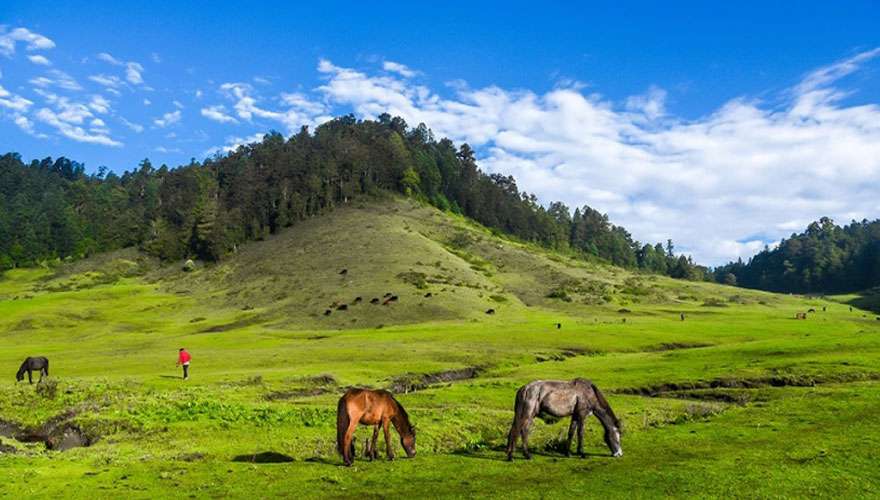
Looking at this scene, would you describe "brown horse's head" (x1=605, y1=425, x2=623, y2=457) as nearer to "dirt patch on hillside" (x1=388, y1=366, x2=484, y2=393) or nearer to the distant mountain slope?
"dirt patch on hillside" (x1=388, y1=366, x2=484, y2=393)

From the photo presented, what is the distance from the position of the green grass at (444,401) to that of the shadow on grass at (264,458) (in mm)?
271

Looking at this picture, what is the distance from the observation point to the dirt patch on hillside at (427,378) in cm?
5044

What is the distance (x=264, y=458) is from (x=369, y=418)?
4585 millimetres

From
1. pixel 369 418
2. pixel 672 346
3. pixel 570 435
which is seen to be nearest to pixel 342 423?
pixel 369 418

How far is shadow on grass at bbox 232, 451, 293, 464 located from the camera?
2296 centimetres

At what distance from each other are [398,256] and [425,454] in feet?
451

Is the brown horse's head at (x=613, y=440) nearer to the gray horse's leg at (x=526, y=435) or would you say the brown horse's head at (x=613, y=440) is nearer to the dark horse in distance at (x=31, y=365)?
the gray horse's leg at (x=526, y=435)

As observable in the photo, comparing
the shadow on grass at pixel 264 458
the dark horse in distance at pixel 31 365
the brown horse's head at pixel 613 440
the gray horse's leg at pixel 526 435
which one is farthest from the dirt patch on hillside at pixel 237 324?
the brown horse's head at pixel 613 440

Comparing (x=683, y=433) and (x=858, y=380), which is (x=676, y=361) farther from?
(x=683, y=433)

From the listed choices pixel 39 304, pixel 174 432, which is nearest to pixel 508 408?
pixel 174 432

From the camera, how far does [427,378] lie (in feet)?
177

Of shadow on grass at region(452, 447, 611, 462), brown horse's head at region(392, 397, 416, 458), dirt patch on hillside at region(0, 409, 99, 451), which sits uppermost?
brown horse's head at region(392, 397, 416, 458)

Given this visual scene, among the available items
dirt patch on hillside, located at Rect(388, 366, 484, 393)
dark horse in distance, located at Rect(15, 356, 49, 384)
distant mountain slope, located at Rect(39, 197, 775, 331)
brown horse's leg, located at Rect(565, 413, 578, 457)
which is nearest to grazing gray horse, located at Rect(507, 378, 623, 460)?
brown horse's leg, located at Rect(565, 413, 578, 457)

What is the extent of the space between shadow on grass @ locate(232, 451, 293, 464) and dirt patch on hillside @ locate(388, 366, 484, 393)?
2526 centimetres
